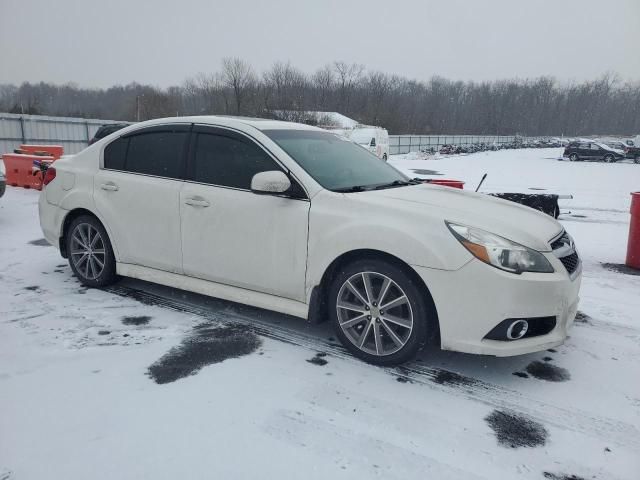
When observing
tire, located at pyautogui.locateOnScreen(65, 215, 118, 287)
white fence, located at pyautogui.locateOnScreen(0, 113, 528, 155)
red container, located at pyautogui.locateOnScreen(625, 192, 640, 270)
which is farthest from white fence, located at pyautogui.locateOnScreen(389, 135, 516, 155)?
tire, located at pyautogui.locateOnScreen(65, 215, 118, 287)

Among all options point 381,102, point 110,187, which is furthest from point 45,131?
point 381,102

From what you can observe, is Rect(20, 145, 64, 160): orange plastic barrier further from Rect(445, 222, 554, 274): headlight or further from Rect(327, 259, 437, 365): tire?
Rect(445, 222, 554, 274): headlight

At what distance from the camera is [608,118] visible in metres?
115

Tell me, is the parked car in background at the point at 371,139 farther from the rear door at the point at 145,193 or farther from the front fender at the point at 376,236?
the front fender at the point at 376,236

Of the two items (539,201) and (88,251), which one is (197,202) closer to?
(88,251)

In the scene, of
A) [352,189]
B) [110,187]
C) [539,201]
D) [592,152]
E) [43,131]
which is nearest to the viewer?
[352,189]

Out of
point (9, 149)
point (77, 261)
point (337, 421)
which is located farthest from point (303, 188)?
point (9, 149)

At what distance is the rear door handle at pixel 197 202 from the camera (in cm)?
393

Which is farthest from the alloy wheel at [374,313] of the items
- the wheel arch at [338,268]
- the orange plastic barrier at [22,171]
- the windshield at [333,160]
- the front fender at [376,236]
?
the orange plastic barrier at [22,171]

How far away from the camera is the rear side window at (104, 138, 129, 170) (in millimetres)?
4566

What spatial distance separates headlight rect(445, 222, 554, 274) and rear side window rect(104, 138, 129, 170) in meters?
3.18

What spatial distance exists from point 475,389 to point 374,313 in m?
0.83

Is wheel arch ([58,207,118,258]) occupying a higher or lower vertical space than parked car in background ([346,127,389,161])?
lower

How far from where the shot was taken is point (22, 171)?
1198cm
